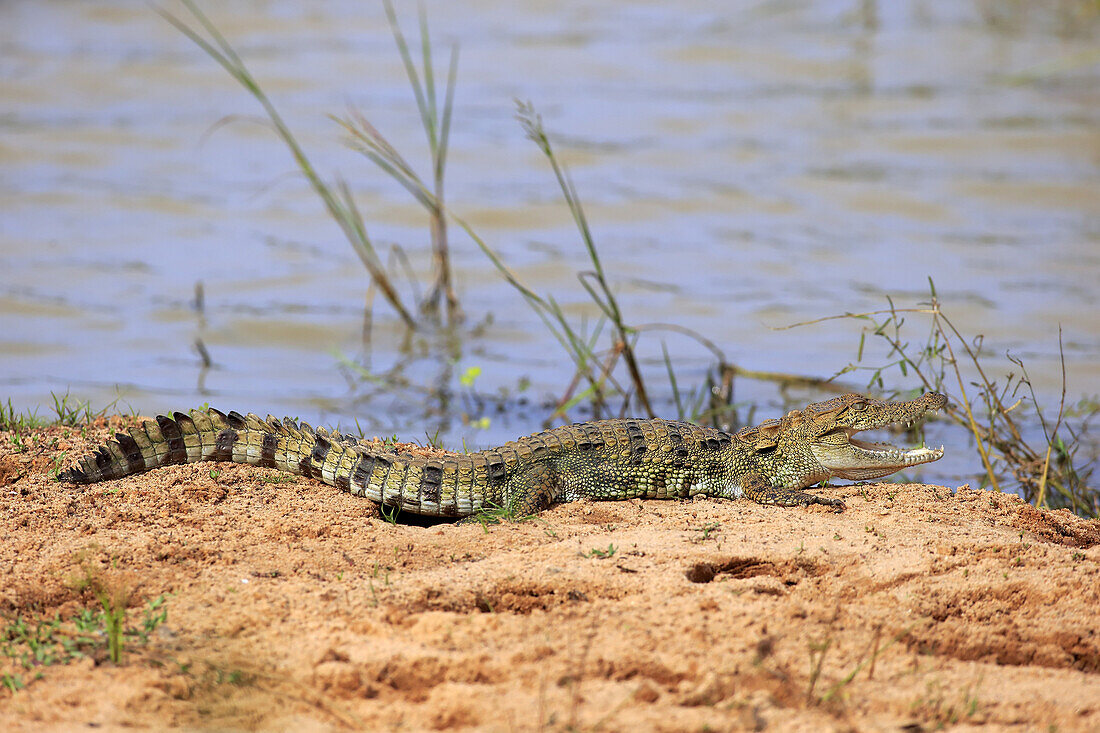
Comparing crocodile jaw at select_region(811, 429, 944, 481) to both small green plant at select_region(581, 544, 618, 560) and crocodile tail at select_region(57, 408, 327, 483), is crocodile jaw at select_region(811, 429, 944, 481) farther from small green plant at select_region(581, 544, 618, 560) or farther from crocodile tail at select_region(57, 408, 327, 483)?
crocodile tail at select_region(57, 408, 327, 483)

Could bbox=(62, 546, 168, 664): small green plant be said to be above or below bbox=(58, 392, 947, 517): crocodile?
below

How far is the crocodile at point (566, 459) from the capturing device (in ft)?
14.6

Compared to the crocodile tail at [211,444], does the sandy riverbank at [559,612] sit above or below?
below

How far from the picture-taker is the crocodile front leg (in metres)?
4.43

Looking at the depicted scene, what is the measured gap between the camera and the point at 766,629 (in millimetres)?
3170

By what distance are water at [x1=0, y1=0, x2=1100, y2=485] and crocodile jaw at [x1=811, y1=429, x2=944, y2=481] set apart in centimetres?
184

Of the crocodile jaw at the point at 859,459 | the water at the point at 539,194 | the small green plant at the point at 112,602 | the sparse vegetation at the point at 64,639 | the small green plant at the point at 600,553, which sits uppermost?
the water at the point at 539,194

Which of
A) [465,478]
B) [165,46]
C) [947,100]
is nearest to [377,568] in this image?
[465,478]

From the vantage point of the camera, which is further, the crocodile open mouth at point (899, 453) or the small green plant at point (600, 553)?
the crocodile open mouth at point (899, 453)

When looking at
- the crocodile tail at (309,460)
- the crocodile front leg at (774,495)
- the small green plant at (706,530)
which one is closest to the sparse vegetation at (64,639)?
the crocodile tail at (309,460)

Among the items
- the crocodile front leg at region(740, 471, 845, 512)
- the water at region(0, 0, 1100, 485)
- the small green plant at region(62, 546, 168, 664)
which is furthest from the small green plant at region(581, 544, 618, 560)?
the water at region(0, 0, 1100, 485)

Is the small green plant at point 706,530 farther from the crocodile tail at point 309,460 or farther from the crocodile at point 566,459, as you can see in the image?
the crocodile tail at point 309,460

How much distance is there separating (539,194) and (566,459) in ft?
26.1

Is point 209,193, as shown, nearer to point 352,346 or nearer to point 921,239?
point 352,346
